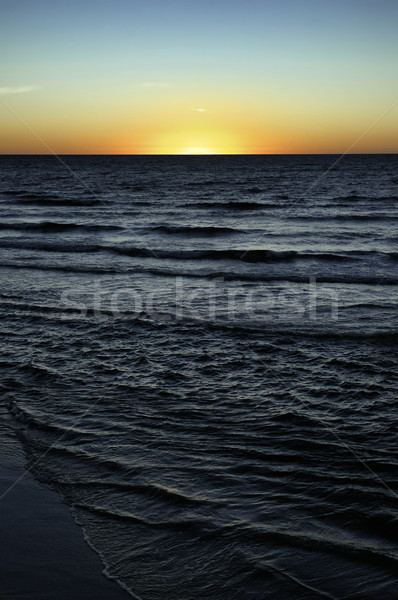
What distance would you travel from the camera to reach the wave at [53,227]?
25.6 meters

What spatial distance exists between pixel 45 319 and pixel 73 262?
23.5 ft

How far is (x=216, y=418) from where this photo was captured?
20.3 feet

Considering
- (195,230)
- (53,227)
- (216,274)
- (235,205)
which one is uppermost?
(235,205)

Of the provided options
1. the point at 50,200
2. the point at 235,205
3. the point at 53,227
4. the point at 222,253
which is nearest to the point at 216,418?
the point at 222,253

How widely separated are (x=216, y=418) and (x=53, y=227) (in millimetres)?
21717

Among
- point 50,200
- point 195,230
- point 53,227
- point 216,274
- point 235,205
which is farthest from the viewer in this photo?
point 50,200

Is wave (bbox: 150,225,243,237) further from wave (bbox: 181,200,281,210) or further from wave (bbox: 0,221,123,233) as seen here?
wave (bbox: 181,200,281,210)

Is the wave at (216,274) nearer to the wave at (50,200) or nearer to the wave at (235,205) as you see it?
the wave at (235,205)

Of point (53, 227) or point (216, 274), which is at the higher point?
point (53, 227)

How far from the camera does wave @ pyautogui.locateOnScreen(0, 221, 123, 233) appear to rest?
2559 cm

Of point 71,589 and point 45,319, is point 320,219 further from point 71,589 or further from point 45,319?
point 71,589

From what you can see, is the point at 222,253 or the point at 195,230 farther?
the point at 195,230

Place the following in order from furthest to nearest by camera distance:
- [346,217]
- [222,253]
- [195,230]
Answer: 1. [346,217]
2. [195,230]
3. [222,253]

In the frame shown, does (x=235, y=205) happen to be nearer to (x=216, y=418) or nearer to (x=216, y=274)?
(x=216, y=274)
